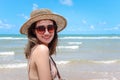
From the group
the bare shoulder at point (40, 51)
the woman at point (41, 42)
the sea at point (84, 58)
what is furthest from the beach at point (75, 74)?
the bare shoulder at point (40, 51)

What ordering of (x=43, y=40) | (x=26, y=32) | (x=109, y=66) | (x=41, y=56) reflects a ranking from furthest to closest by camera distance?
(x=109, y=66), (x=26, y=32), (x=43, y=40), (x=41, y=56)

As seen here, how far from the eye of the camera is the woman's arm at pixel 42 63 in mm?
2281

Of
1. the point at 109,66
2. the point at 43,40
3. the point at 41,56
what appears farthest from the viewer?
the point at 109,66

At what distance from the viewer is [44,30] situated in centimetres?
251

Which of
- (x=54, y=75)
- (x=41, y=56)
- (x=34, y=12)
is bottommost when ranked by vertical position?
(x=54, y=75)

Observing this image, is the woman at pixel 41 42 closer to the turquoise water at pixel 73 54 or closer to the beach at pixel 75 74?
the turquoise water at pixel 73 54

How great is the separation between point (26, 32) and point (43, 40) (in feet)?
0.78

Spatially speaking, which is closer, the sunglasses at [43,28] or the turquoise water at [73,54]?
the sunglasses at [43,28]

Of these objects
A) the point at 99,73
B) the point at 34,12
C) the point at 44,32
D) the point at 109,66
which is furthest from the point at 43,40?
the point at 109,66

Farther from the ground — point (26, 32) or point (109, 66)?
point (26, 32)

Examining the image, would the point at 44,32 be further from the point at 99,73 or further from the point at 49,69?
the point at 99,73

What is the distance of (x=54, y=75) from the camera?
2443 mm

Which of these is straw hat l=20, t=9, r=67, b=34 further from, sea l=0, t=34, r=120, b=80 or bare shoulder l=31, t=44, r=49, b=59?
sea l=0, t=34, r=120, b=80

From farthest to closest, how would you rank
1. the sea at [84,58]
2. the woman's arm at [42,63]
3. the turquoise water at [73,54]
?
the turquoise water at [73,54] < the sea at [84,58] < the woman's arm at [42,63]
